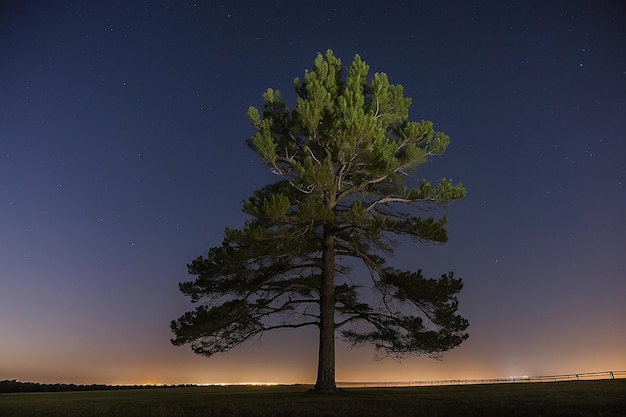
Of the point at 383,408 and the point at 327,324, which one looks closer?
the point at 383,408

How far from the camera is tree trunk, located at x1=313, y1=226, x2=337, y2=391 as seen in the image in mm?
20047

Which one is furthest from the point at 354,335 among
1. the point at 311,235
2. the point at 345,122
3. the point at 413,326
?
the point at 345,122

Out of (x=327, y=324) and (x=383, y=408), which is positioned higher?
(x=327, y=324)

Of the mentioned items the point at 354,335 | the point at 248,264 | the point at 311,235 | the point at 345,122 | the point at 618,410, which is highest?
the point at 345,122

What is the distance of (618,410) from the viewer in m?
11.9

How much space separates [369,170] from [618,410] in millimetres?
13196

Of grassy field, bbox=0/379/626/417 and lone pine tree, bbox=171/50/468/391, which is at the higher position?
lone pine tree, bbox=171/50/468/391

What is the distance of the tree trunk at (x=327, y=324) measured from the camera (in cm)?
2005

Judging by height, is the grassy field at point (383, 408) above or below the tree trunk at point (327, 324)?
below

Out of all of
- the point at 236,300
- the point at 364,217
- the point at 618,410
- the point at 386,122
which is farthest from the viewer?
the point at 386,122

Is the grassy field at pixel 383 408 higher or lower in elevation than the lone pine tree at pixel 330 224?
lower

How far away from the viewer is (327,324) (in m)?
21.0

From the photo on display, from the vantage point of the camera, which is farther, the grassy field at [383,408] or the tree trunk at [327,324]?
the tree trunk at [327,324]

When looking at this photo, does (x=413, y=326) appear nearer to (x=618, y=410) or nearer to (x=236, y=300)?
(x=236, y=300)
